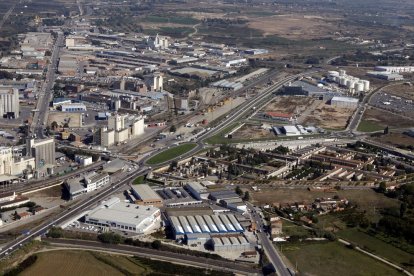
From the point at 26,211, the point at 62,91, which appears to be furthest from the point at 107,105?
the point at 26,211

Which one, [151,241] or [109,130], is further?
[109,130]

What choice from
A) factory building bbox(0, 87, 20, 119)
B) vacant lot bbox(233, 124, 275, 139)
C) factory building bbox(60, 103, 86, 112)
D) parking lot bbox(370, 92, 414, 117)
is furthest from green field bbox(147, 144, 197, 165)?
parking lot bbox(370, 92, 414, 117)

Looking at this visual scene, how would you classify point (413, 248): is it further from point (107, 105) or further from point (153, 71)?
point (153, 71)

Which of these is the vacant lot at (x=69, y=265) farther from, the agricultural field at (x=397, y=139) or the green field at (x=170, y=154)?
the agricultural field at (x=397, y=139)

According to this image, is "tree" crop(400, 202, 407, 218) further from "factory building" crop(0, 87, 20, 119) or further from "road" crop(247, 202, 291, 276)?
"factory building" crop(0, 87, 20, 119)

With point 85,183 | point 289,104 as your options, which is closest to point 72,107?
point 85,183

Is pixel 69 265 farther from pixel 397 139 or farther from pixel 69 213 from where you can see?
pixel 397 139
